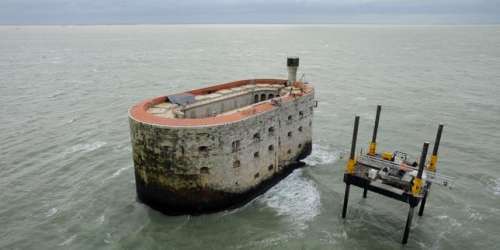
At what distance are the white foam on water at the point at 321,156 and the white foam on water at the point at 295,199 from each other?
3.89m

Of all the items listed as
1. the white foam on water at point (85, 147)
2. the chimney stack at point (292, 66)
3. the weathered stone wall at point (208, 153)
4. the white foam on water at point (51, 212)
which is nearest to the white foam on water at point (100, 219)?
the white foam on water at point (51, 212)

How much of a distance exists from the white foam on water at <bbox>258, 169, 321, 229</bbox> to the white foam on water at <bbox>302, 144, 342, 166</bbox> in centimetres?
389

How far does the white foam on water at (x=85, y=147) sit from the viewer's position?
41297 millimetres

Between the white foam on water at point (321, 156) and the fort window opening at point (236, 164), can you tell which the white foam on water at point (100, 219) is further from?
the white foam on water at point (321, 156)

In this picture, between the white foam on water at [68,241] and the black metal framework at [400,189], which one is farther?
the white foam on water at [68,241]

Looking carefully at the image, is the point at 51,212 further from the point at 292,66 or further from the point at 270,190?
the point at 292,66

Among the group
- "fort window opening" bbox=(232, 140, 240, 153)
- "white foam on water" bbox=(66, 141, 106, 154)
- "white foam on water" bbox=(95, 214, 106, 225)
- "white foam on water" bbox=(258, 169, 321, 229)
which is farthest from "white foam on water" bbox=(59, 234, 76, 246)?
"white foam on water" bbox=(66, 141, 106, 154)

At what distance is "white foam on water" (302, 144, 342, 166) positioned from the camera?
3850cm

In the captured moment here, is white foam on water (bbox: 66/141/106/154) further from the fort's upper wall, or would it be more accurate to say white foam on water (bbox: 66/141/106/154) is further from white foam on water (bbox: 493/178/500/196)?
white foam on water (bbox: 493/178/500/196)

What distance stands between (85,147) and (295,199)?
86.5 feet

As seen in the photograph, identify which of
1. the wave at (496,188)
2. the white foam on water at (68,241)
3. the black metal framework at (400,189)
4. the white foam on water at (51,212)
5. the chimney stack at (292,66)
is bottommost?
the white foam on water at (68,241)

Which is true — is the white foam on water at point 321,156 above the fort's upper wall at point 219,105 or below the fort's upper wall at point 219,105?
below

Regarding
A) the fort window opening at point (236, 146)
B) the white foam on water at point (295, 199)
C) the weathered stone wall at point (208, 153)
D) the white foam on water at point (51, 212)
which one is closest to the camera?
the weathered stone wall at point (208, 153)

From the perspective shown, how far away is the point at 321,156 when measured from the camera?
40156mm
